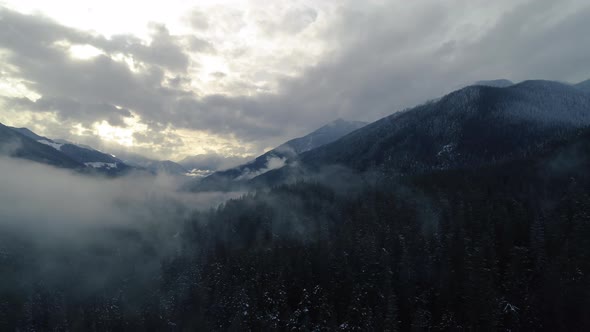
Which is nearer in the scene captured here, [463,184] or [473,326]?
[473,326]

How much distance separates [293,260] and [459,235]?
5842 centimetres

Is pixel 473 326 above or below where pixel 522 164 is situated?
below

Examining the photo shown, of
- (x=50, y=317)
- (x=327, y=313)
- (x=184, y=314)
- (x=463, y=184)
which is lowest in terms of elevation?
(x=50, y=317)

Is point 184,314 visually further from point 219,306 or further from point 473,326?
point 473,326

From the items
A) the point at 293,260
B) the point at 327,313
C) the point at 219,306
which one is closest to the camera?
the point at 327,313

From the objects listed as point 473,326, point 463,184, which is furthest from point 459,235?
point 463,184

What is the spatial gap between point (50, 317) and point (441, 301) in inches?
6520

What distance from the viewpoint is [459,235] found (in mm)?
111812

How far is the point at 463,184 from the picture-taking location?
576ft

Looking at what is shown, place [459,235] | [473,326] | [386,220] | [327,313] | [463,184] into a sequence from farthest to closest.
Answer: [463,184]
[386,220]
[459,235]
[327,313]
[473,326]

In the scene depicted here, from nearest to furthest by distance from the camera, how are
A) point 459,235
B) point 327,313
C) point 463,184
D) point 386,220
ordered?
point 327,313, point 459,235, point 386,220, point 463,184

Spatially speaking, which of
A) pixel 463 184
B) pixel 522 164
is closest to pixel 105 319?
pixel 463 184

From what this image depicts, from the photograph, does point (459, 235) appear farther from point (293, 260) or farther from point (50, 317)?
point (50, 317)

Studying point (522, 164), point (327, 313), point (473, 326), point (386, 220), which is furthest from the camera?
point (522, 164)
